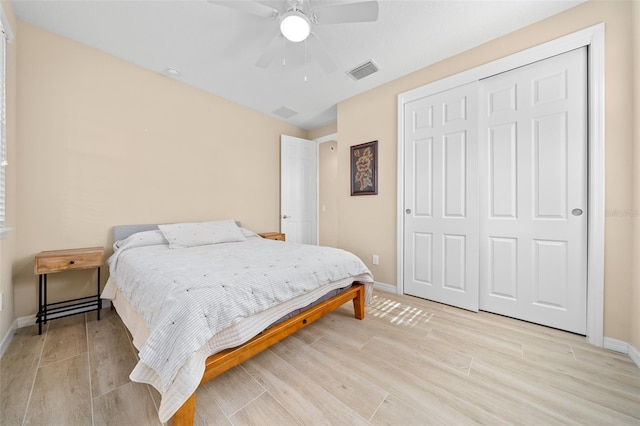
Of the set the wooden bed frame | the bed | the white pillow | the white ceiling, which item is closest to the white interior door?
the white pillow

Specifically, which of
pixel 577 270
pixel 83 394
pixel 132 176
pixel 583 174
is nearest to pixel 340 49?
pixel 583 174

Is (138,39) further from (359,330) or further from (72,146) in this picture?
(359,330)

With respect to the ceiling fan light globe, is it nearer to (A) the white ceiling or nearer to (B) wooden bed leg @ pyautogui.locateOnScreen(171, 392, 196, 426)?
(A) the white ceiling

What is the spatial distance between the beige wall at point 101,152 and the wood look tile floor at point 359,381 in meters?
0.91

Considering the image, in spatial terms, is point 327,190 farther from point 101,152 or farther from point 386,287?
point 101,152

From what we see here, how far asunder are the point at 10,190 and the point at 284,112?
312 centimetres

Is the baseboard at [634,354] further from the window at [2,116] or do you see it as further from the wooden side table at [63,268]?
the window at [2,116]

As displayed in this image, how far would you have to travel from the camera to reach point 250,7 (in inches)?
64.0

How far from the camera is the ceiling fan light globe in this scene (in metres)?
1.66

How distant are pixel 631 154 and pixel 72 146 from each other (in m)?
4.71

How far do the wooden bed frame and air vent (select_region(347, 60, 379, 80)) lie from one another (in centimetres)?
238

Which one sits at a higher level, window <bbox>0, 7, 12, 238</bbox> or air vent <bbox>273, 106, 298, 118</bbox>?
air vent <bbox>273, 106, 298, 118</bbox>

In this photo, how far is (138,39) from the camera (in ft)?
7.57

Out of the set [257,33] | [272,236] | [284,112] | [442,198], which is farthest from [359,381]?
[284,112]
